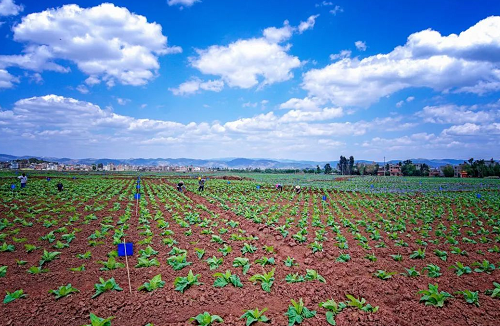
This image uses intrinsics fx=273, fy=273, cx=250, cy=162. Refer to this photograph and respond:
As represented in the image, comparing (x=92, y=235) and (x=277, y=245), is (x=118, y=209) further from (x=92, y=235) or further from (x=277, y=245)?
(x=277, y=245)

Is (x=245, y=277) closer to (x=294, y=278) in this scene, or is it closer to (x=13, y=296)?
(x=294, y=278)

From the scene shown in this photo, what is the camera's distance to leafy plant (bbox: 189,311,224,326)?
15.0 ft

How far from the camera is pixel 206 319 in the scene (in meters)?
4.57

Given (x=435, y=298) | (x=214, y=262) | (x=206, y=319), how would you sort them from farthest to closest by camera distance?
(x=214, y=262)
(x=435, y=298)
(x=206, y=319)

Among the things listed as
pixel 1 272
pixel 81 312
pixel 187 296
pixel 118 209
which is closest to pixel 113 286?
pixel 81 312

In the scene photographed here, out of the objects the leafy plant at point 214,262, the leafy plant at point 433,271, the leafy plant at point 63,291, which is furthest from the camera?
the leafy plant at point 214,262

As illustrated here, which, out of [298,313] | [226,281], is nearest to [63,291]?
[226,281]

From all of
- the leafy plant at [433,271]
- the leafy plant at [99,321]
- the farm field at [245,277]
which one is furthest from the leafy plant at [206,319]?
the leafy plant at [433,271]

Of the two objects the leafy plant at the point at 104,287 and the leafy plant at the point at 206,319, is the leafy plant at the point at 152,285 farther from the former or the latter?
the leafy plant at the point at 206,319

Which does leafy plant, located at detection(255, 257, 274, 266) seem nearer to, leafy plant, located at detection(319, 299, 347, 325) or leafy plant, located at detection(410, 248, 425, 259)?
leafy plant, located at detection(319, 299, 347, 325)

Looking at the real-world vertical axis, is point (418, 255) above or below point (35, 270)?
below

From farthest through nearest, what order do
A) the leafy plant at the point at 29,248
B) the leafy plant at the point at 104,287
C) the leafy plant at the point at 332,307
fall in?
the leafy plant at the point at 29,248
the leafy plant at the point at 104,287
the leafy plant at the point at 332,307

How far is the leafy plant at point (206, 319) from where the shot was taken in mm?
4570

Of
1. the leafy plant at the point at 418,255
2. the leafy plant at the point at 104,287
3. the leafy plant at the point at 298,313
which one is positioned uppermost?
the leafy plant at the point at 104,287
